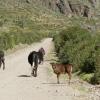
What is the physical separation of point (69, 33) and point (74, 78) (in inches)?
754

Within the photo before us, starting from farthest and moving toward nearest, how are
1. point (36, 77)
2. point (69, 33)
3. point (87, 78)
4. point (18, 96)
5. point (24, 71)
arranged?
1. point (69, 33)
2. point (24, 71)
3. point (36, 77)
4. point (87, 78)
5. point (18, 96)

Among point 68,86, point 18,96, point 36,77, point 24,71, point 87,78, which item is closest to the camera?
point 18,96

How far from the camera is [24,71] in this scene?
2884 cm

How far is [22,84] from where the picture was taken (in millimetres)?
21688

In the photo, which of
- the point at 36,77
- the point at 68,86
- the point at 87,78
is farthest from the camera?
the point at 36,77

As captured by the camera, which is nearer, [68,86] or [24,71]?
[68,86]

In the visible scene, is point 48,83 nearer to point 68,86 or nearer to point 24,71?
point 68,86

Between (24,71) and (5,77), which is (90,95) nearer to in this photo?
(5,77)

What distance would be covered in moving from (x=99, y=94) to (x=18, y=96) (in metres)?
3.58

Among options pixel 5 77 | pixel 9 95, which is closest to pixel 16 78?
pixel 5 77

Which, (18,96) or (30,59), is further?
(30,59)

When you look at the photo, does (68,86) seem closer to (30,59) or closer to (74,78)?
(74,78)

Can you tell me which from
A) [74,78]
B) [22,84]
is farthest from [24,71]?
[22,84]

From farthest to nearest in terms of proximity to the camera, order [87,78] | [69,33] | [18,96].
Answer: [69,33] < [87,78] < [18,96]
